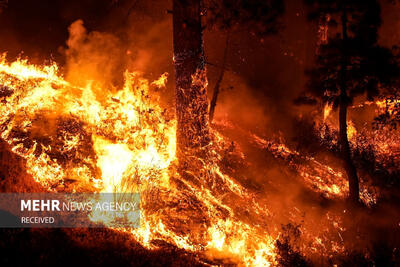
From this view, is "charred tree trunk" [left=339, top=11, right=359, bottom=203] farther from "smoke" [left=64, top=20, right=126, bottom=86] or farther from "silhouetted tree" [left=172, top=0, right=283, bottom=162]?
"smoke" [left=64, top=20, right=126, bottom=86]

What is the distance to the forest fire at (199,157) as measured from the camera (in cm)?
482

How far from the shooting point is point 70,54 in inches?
471

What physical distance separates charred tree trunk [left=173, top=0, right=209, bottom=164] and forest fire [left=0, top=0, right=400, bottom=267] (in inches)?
1.0

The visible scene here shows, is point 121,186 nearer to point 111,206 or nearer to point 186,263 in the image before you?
point 111,206

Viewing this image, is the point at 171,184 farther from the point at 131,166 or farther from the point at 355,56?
the point at 355,56

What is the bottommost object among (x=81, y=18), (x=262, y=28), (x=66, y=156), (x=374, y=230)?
(x=374, y=230)

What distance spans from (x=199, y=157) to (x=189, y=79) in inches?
72.6

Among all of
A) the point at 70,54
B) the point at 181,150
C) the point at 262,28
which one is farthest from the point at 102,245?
the point at 70,54

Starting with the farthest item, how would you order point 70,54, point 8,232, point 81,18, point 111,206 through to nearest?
point 81,18
point 70,54
point 111,206
point 8,232

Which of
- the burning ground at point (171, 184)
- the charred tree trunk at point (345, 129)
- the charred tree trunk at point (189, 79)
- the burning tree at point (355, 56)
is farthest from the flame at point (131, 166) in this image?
the burning tree at point (355, 56)

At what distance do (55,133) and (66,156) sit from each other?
791 millimetres

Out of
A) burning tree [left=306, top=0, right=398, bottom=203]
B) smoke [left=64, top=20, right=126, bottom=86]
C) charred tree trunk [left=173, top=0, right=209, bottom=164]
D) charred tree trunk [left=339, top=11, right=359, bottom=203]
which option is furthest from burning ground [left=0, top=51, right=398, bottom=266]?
burning tree [left=306, top=0, right=398, bottom=203]

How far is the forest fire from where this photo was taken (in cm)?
482

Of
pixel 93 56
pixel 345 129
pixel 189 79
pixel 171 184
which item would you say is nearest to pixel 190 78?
pixel 189 79
